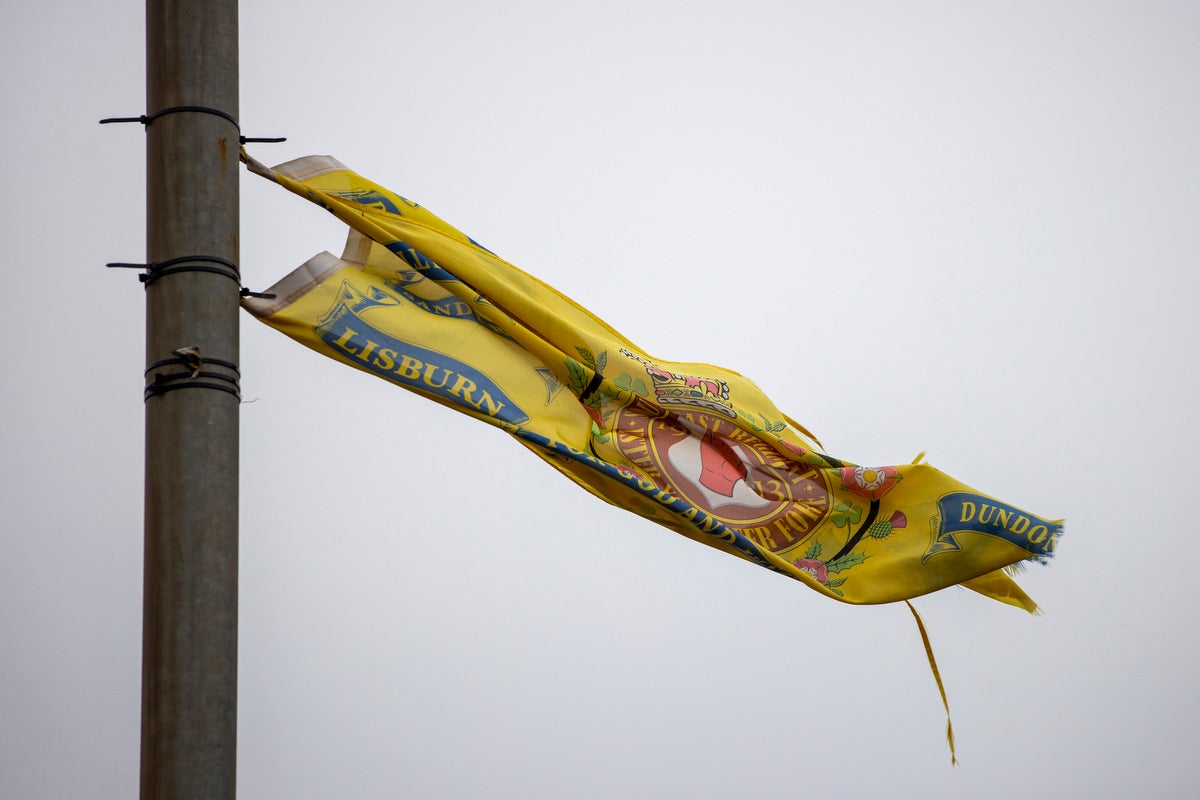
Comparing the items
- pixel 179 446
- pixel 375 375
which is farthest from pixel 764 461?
pixel 179 446

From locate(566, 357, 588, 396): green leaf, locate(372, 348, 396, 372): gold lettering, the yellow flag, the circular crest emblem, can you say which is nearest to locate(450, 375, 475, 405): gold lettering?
the yellow flag

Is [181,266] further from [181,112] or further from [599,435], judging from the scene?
[599,435]

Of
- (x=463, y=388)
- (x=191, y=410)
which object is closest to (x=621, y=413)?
(x=463, y=388)

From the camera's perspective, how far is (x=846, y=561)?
7875mm

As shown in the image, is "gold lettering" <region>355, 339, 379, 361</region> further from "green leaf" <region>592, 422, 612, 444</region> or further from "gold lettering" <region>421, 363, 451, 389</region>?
"green leaf" <region>592, 422, 612, 444</region>

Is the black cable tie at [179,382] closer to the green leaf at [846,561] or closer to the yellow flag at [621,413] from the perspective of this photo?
the yellow flag at [621,413]

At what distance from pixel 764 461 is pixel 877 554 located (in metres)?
0.81

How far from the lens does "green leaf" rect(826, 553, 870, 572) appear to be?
25.7 ft

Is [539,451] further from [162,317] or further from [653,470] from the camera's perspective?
[162,317]

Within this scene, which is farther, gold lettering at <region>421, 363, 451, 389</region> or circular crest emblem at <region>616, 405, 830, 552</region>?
circular crest emblem at <region>616, 405, 830, 552</region>

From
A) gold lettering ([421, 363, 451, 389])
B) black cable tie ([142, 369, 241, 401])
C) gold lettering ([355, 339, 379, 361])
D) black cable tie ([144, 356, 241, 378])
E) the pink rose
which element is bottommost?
the pink rose

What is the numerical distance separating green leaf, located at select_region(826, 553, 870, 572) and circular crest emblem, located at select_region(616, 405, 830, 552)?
0.23 metres

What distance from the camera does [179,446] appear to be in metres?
5.18

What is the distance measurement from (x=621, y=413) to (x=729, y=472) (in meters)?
0.78
